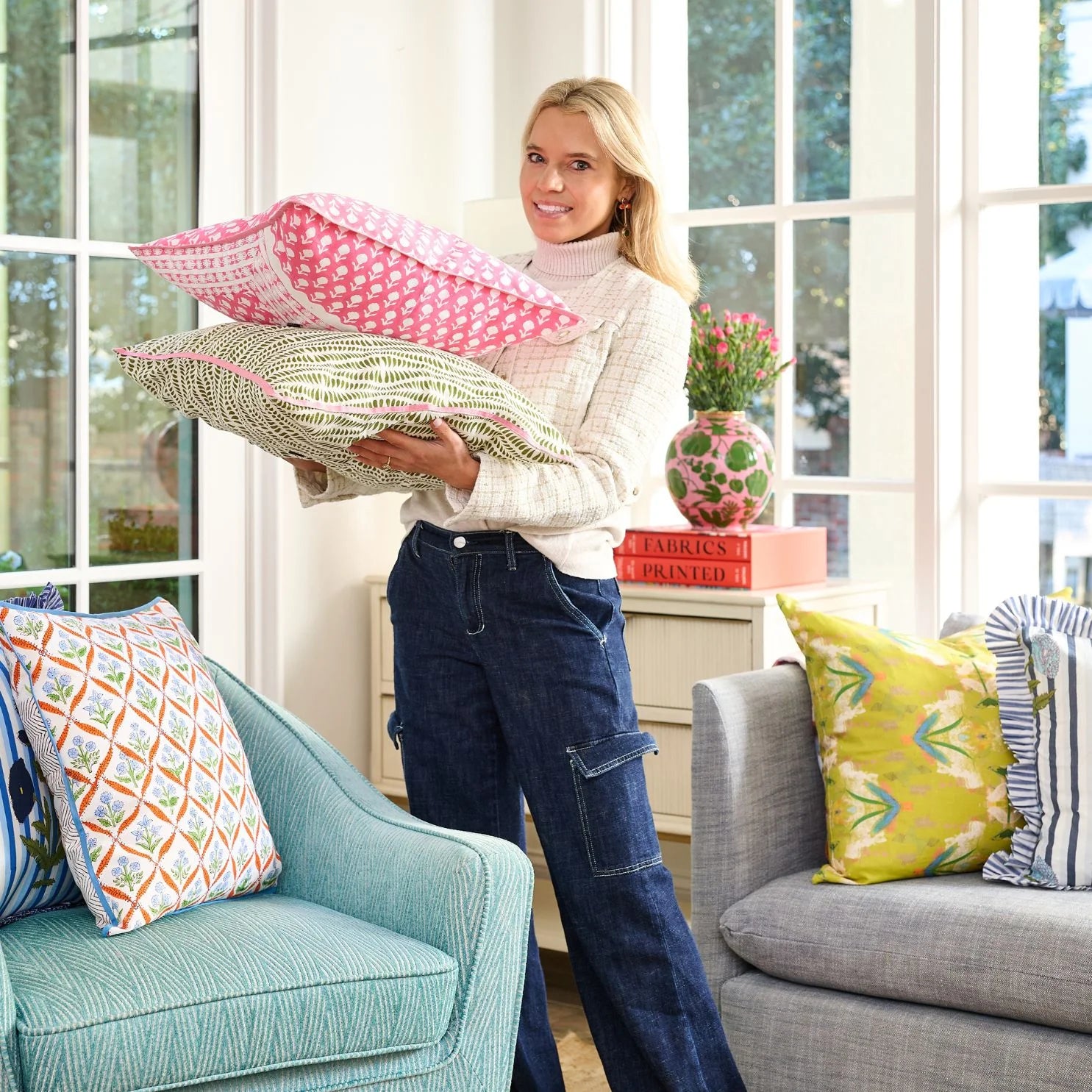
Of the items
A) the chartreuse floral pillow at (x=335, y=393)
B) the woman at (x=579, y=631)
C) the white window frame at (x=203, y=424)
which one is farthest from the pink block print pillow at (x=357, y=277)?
the white window frame at (x=203, y=424)

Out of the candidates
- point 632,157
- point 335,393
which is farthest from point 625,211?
point 335,393

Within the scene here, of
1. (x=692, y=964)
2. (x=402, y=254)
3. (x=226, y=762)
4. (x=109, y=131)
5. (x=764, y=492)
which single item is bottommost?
(x=692, y=964)

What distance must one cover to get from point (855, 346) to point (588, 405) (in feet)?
4.25

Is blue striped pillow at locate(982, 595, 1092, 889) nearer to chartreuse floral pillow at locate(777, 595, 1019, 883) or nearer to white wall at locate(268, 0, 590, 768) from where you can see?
chartreuse floral pillow at locate(777, 595, 1019, 883)

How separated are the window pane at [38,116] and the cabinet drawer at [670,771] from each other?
54.6 inches

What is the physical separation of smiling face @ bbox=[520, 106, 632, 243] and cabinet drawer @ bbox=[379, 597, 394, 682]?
48.0 inches

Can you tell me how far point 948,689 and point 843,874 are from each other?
0.32 metres

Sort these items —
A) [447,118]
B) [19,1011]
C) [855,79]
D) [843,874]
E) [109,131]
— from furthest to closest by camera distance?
[447,118]
[855,79]
[109,131]
[843,874]
[19,1011]

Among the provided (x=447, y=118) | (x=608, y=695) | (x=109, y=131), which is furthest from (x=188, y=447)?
(x=608, y=695)

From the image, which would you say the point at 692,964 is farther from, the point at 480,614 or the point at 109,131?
the point at 109,131

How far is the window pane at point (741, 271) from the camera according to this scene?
10.3ft

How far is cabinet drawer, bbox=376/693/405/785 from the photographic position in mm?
3047

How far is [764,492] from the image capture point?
9.00 ft

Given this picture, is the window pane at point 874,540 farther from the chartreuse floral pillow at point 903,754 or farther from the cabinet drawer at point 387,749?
the cabinet drawer at point 387,749
